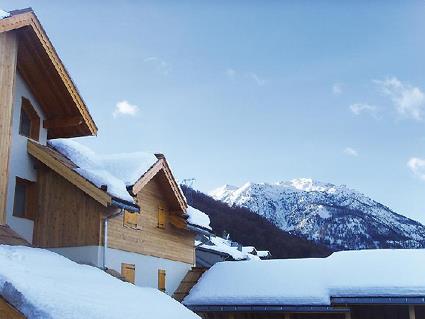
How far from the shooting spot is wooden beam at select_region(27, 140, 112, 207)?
49.0ft

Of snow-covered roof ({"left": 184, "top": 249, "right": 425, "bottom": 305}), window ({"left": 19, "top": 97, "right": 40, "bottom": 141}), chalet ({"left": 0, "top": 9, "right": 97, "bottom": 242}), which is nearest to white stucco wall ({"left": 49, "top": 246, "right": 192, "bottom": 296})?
snow-covered roof ({"left": 184, "top": 249, "right": 425, "bottom": 305})

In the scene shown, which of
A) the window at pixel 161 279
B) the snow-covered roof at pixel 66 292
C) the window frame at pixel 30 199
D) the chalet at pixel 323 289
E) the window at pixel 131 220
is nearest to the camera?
the snow-covered roof at pixel 66 292

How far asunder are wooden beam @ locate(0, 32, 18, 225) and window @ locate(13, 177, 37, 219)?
9.34 feet

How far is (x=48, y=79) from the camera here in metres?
15.0

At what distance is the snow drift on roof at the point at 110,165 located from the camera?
50.8ft

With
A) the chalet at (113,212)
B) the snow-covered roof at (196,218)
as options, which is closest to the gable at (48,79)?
the chalet at (113,212)

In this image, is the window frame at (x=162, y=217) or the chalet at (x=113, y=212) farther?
the window frame at (x=162, y=217)

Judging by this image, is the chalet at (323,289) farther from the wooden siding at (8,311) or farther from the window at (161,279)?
the wooden siding at (8,311)

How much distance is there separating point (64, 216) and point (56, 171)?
135 centimetres

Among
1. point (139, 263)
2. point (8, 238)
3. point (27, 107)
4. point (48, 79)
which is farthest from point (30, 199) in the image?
point (8, 238)

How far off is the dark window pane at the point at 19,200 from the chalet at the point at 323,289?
7779 mm

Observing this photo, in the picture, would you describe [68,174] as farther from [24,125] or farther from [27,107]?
[27,107]

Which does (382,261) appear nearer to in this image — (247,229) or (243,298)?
(243,298)

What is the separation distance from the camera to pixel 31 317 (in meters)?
7.30
